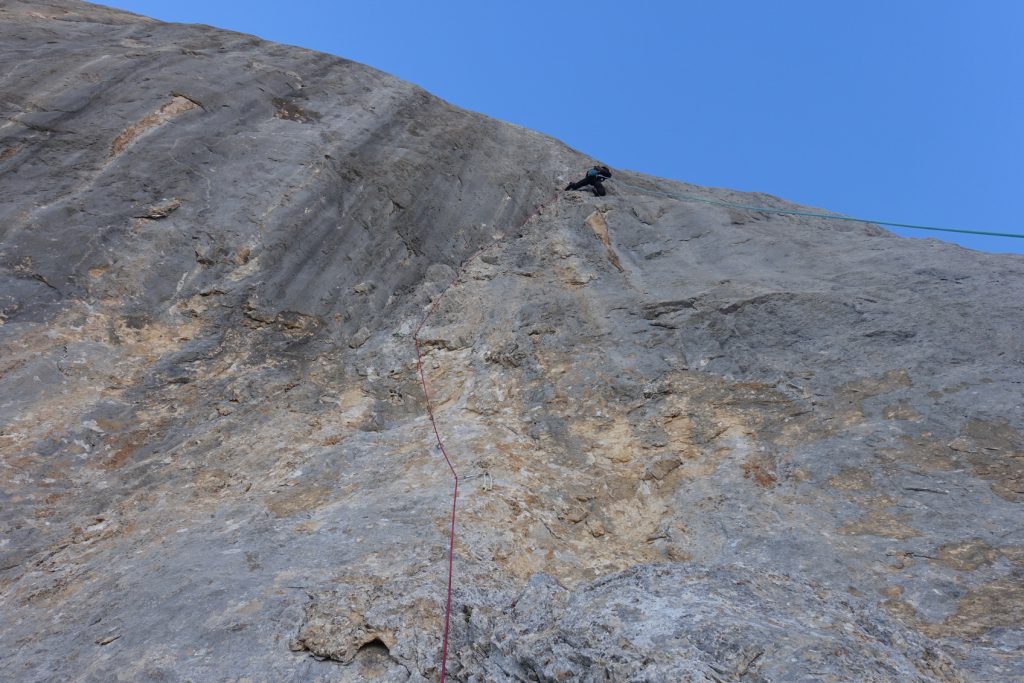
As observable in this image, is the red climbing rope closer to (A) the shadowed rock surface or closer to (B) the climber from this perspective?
(A) the shadowed rock surface

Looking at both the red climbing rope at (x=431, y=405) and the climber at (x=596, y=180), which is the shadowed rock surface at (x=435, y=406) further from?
the climber at (x=596, y=180)

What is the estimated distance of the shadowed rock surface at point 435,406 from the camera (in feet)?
14.9

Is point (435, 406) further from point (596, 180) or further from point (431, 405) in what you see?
point (596, 180)

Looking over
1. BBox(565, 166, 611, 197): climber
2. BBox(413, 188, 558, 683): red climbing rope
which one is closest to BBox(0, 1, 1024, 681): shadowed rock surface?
BBox(413, 188, 558, 683): red climbing rope

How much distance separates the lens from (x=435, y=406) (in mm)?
7328

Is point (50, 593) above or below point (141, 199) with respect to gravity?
below

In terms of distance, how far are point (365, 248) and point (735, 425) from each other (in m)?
5.03

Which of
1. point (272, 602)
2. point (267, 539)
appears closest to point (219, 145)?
point (267, 539)

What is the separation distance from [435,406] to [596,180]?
204 inches

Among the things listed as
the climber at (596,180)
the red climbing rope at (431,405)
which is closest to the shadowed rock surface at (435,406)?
the red climbing rope at (431,405)

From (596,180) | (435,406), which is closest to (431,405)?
(435,406)

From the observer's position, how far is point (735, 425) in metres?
6.64

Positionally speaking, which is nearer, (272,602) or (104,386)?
(272,602)

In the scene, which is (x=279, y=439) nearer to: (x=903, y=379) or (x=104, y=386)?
(x=104, y=386)
